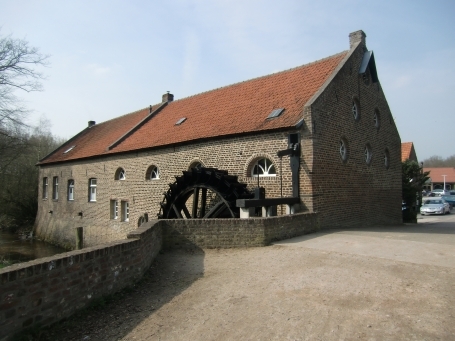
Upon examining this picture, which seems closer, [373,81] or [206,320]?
[206,320]

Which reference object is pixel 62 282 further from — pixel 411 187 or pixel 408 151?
pixel 408 151

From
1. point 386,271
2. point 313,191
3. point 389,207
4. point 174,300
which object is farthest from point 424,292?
point 389,207

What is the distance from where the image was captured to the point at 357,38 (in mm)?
14391

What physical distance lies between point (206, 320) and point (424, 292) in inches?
115

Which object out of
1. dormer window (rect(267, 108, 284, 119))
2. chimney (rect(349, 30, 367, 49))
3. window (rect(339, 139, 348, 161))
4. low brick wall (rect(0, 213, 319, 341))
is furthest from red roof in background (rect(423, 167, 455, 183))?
low brick wall (rect(0, 213, 319, 341))

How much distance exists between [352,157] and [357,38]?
525cm

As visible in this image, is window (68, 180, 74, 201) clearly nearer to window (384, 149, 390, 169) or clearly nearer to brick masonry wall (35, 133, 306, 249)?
brick masonry wall (35, 133, 306, 249)

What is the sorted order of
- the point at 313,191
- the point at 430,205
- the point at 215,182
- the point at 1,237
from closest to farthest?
the point at 313,191
the point at 215,182
the point at 1,237
the point at 430,205

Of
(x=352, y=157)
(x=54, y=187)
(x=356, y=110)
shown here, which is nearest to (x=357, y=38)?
(x=356, y=110)

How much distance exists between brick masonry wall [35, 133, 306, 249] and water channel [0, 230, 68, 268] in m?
0.65

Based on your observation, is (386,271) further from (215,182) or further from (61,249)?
(61,249)

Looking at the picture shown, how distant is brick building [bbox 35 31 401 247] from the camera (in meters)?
11.2

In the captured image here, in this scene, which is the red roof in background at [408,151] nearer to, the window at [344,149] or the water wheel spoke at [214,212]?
the window at [344,149]

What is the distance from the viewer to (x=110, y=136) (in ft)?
72.0
